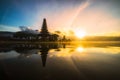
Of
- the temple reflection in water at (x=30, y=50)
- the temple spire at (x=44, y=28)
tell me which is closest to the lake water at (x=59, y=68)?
the temple reflection in water at (x=30, y=50)

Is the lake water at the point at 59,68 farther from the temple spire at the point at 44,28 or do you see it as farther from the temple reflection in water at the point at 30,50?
the temple spire at the point at 44,28

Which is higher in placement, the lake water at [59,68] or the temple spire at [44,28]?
the temple spire at [44,28]

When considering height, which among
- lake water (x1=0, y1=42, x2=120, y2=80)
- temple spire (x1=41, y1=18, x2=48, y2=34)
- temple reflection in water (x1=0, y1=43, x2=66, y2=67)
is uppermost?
temple spire (x1=41, y1=18, x2=48, y2=34)

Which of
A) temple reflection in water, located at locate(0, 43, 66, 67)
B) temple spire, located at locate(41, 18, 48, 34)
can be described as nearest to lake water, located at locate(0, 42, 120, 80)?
temple reflection in water, located at locate(0, 43, 66, 67)

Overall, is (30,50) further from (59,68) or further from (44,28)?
(44,28)

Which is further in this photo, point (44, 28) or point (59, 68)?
point (44, 28)

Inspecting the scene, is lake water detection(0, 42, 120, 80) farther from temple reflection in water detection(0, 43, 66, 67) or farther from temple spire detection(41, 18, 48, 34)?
temple spire detection(41, 18, 48, 34)

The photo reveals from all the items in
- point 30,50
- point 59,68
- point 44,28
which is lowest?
point 59,68

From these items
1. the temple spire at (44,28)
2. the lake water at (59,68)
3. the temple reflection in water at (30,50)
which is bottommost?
the lake water at (59,68)

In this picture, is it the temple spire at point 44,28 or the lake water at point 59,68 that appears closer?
the lake water at point 59,68

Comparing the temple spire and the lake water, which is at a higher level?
the temple spire

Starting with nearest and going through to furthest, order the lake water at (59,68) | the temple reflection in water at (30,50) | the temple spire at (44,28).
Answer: the lake water at (59,68) < the temple reflection in water at (30,50) < the temple spire at (44,28)

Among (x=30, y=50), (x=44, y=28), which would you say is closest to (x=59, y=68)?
(x=30, y=50)

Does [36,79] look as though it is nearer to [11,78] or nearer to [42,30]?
[11,78]
